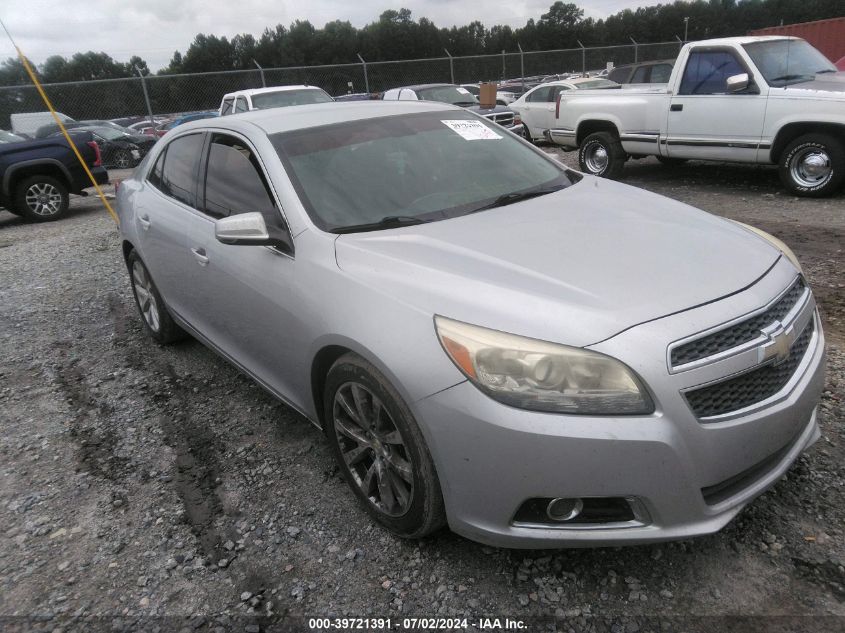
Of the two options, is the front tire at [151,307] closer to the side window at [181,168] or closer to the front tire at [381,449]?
the side window at [181,168]

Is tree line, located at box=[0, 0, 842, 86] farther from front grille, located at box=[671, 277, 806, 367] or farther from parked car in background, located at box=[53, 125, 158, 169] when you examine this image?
front grille, located at box=[671, 277, 806, 367]

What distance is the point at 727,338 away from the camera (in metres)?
1.93

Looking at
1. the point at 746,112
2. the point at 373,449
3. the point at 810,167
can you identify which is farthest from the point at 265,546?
the point at 746,112

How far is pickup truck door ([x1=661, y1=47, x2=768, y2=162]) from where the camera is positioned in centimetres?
743

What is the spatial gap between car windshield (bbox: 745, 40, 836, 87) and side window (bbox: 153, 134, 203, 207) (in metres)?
6.71

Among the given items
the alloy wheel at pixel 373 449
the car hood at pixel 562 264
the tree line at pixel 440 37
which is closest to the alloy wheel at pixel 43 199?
the car hood at pixel 562 264

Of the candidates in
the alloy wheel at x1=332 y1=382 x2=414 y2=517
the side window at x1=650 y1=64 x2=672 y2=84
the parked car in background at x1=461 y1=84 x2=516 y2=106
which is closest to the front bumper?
the alloy wheel at x1=332 y1=382 x2=414 y2=517

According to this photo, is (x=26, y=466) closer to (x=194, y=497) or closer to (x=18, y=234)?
Answer: (x=194, y=497)

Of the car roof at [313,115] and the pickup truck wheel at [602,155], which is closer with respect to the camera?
the car roof at [313,115]

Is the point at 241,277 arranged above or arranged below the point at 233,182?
below

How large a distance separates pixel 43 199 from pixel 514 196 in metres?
10.2

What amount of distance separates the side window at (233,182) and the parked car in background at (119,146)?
15722mm

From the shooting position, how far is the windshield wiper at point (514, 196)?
285 centimetres

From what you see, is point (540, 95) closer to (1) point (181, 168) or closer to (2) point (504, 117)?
(2) point (504, 117)
